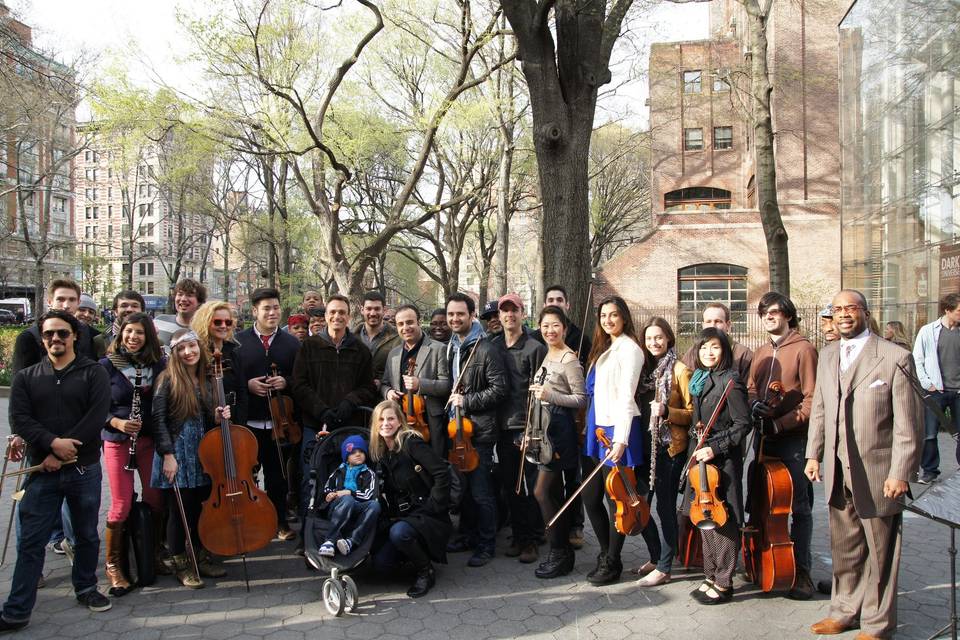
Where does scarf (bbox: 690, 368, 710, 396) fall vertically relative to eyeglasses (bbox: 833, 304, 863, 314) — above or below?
below

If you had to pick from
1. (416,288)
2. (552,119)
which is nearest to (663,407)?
(552,119)

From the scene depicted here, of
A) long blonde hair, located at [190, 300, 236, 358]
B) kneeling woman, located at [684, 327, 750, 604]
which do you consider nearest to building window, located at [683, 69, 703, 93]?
kneeling woman, located at [684, 327, 750, 604]

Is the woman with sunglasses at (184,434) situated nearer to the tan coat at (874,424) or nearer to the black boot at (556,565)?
the black boot at (556,565)

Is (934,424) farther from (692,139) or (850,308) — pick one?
(692,139)

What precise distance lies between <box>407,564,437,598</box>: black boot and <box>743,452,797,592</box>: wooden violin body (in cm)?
219

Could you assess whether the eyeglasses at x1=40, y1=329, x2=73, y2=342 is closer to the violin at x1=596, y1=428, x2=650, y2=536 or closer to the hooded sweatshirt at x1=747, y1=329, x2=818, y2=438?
the violin at x1=596, y1=428, x2=650, y2=536

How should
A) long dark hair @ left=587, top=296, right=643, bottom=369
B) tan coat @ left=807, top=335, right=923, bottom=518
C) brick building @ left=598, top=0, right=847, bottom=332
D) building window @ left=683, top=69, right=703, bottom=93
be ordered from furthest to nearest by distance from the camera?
building window @ left=683, top=69, right=703, bottom=93
brick building @ left=598, top=0, right=847, bottom=332
long dark hair @ left=587, top=296, right=643, bottom=369
tan coat @ left=807, top=335, right=923, bottom=518

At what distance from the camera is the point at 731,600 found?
4.54 m

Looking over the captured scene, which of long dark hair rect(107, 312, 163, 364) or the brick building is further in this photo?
the brick building

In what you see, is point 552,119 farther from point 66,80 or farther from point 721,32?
point 721,32

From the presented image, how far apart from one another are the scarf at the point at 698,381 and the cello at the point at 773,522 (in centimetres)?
41

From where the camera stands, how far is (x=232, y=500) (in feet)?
15.9

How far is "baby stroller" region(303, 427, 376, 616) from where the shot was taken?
174 inches

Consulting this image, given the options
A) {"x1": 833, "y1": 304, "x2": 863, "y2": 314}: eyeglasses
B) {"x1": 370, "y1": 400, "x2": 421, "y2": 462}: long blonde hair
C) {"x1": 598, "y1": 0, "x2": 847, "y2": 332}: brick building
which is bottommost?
{"x1": 370, "y1": 400, "x2": 421, "y2": 462}: long blonde hair
